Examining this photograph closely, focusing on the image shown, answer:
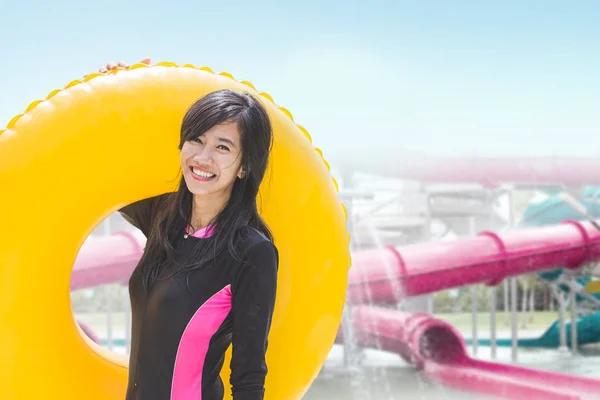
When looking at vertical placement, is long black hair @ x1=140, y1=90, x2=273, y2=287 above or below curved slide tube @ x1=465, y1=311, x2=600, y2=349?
above

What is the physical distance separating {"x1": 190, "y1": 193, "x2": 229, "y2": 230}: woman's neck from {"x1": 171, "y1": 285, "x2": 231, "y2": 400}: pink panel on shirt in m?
0.12

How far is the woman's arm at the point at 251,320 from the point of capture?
99 cm

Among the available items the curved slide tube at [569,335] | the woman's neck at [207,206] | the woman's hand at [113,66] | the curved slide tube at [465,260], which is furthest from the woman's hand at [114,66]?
the curved slide tube at [569,335]

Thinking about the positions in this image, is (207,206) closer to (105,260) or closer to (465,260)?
(105,260)

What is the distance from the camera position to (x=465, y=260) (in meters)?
4.16

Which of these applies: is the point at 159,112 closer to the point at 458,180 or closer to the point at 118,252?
the point at 118,252

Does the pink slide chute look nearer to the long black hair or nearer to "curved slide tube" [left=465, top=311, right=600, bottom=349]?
the long black hair

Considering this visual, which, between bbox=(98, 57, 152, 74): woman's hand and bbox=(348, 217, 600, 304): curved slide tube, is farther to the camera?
bbox=(348, 217, 600, 304): curved slide tube

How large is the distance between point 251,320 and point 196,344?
10 cm

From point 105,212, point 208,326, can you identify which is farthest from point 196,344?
point 105,212

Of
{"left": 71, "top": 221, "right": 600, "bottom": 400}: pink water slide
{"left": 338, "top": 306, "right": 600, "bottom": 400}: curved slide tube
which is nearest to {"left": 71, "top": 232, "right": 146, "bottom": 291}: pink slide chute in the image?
{"left": 71, "top": 221, "right": 600, "bottom": 400}: pink water slide

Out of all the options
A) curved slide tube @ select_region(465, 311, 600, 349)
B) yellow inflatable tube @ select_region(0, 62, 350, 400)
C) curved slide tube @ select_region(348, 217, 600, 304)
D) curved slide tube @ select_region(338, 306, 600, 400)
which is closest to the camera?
yellow inflatable tube @ select_region(0, 62, 350, 400)

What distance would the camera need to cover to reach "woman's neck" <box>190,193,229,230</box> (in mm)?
1089

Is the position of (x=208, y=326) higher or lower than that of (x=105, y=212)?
lower
